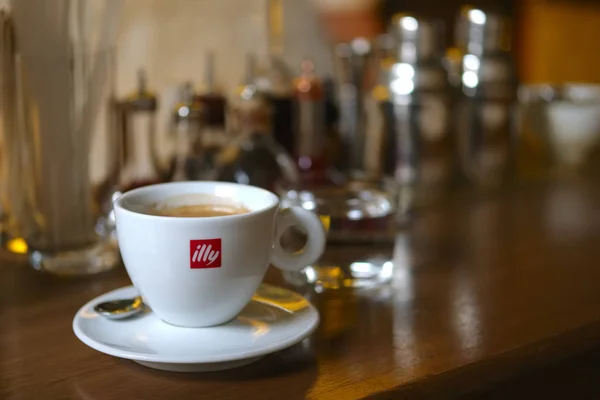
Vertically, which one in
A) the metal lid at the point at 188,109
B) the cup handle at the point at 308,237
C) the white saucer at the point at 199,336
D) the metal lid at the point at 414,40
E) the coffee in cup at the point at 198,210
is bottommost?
the white saucer at the point at 199,336

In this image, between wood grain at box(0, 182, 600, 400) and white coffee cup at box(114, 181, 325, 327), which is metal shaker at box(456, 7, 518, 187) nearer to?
wood grain at box(0, 182, 600, 400)

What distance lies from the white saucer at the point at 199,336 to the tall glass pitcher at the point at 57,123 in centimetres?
16

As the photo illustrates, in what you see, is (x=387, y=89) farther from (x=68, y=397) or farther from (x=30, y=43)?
(x=68, y=397)


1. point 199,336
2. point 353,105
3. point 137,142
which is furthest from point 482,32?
point 199,336

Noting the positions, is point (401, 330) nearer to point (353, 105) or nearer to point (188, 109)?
point (188, 109)

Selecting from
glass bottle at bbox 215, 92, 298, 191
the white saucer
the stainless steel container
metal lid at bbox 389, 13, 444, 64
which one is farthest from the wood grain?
the stainless steel container

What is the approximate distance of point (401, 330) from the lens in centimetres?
53

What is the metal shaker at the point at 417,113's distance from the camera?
0.93m

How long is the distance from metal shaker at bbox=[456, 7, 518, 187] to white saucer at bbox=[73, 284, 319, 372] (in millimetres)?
582

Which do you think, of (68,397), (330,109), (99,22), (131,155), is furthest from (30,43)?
(330,109)

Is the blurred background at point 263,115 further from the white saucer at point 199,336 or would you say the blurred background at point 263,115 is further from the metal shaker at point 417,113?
the white saucer at point 199,336

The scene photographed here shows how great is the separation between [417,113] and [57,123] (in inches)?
18.8

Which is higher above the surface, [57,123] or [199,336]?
[57,123]

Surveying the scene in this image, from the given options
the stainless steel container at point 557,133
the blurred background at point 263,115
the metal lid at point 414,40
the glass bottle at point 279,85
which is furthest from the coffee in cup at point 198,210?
the stainless steel container at point 557,133
